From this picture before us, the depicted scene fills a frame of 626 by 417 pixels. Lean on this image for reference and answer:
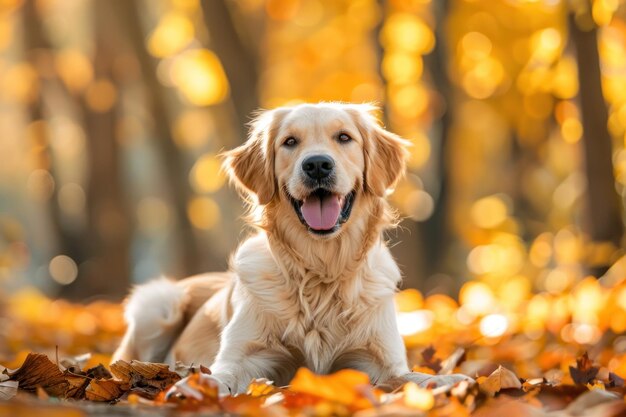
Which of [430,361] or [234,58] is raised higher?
[234,58]

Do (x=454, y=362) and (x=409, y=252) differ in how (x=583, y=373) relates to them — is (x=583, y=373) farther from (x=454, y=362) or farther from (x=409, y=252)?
(x=409, y=252)

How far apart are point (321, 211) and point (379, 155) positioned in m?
0.62

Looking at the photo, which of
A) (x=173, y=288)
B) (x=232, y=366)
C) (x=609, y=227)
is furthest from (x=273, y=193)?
(x=609, y=227)

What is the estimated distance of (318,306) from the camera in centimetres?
470

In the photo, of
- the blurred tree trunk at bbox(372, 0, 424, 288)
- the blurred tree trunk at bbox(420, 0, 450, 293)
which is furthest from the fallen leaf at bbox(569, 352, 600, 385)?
the blurred tree trunk at bbox(420, 0, 450, 293)

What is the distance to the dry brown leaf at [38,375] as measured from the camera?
3.90 meters

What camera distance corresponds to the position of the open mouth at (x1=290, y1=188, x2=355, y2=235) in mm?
4801

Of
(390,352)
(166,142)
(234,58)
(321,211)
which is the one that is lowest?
(390,352)

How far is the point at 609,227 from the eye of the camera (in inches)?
300

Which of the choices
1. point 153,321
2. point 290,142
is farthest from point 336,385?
point 153,321

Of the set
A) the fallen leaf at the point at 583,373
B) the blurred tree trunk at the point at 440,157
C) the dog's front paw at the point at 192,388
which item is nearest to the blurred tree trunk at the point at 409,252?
the blurred tree trunk at the point at 440,157

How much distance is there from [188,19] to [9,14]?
513 centimetres

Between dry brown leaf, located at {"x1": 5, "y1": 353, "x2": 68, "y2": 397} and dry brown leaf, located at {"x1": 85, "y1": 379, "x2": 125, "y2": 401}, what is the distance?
144 millimetres

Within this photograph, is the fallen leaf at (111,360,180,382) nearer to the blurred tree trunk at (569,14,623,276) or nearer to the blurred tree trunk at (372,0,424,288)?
the blurred tree trunk at (569,14,623,276)
